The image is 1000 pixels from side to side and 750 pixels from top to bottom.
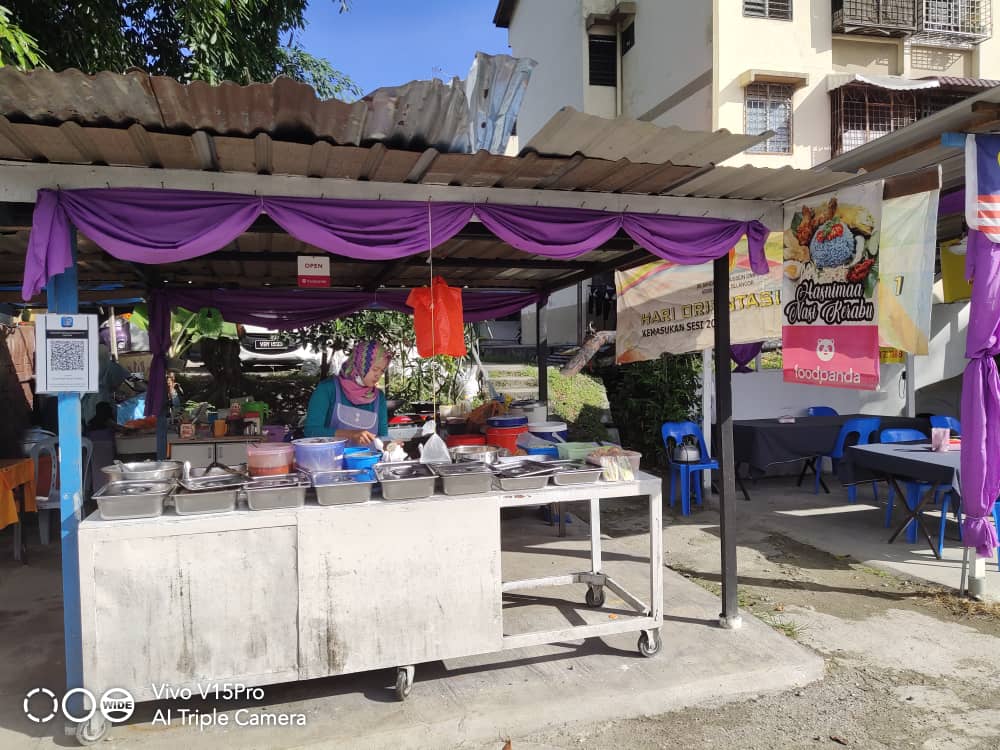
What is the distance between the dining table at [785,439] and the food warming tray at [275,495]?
6167mm

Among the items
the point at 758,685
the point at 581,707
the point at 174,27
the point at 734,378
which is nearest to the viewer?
the point at 581,707

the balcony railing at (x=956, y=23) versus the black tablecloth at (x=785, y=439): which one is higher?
the balcony railing at (x=956, y=23)

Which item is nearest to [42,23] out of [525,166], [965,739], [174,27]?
[174,27]

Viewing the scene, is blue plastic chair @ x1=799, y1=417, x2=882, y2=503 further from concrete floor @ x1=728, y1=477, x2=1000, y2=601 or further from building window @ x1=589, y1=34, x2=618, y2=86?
building window @ x1=589, y1=34, x2=618, y2=86

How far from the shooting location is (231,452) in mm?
7617

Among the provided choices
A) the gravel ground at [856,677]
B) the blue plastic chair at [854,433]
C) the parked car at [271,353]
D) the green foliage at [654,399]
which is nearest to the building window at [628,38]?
the green foliage at [654,399]

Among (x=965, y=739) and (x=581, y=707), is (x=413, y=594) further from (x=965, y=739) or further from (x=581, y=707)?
(x=965, y=739)

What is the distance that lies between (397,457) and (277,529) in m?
0.99

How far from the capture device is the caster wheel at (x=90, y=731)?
301 centimetres

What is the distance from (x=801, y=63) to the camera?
14.7m

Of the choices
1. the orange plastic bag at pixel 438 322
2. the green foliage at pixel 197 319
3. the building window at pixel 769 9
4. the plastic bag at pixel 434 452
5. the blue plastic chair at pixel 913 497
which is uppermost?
the building window at pixel 769 9

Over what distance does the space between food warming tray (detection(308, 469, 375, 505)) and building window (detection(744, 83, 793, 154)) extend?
13.6 m

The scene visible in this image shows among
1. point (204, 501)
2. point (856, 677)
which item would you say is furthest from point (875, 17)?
point (204, 501)

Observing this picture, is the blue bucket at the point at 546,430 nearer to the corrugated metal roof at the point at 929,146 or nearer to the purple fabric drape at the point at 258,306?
the purple fabric drape at the point at 258,306
